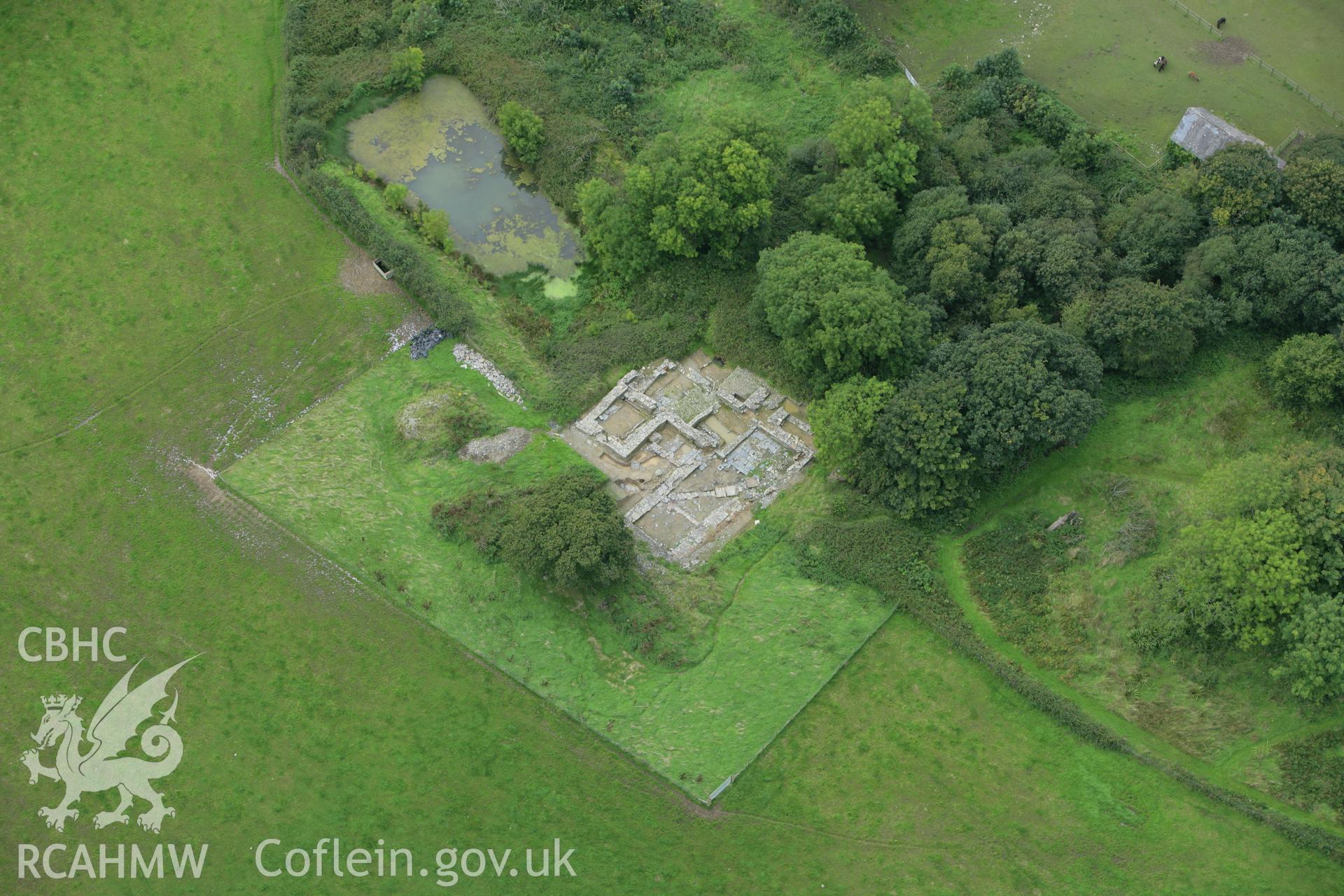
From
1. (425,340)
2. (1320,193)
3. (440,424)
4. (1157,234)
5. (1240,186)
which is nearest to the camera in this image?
(1320,193)

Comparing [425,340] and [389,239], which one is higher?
[389,239]

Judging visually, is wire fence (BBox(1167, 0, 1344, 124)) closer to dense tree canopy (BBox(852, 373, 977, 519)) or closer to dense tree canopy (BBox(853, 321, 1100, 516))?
dense tree canopy (BBox(853, 321, 1100, 516))

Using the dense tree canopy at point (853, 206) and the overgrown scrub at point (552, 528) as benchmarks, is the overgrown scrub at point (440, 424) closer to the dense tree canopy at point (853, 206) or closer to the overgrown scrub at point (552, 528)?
the overgrown scrub at point (552, 528)

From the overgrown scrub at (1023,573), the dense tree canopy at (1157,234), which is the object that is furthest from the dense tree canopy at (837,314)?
the dense tree canopy at (1157,234)

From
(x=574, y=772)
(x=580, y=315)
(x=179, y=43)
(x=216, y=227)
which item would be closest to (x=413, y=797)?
(x=574, y=772)

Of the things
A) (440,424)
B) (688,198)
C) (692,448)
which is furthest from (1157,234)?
(440,424)

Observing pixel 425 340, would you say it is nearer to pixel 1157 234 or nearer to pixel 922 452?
pixel 922 452
